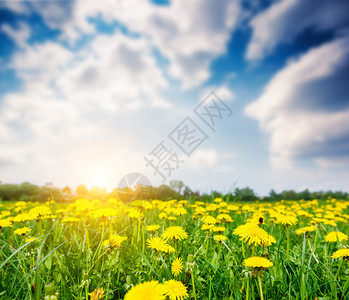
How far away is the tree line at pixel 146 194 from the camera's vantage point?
18.1ft

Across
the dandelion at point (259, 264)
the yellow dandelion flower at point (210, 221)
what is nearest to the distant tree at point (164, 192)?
the yellow dandelion flower at point (210, 221)

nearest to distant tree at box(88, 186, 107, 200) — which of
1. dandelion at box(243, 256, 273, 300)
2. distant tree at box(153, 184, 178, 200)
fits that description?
distant tree at box(153, 184, 178, 200)

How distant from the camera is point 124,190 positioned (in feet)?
19.6

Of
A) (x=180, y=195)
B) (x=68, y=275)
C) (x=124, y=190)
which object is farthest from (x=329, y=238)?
(x=124, y=190)

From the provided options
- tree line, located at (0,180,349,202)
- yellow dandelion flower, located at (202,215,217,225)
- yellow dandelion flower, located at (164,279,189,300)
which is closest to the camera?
yellow dandelion flower, located at (164,279,189,300)

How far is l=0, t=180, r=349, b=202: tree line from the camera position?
5531 millimetres

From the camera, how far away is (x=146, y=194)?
16.7 ft

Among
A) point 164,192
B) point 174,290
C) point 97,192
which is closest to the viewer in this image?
point 174,290

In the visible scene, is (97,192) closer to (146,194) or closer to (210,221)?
(146,194)

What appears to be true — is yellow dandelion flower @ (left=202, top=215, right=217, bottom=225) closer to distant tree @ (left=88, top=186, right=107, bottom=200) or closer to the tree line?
the tree line

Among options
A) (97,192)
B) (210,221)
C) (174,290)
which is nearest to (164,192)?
(97,192)

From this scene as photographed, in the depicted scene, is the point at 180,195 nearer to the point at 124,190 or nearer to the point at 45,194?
the point at 124,190

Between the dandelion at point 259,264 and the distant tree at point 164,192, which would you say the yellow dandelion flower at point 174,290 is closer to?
the dandelion at point 259,264

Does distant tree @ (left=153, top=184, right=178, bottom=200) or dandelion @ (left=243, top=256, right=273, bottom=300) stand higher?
distant tree @ (left=153, top=184, right=178, bottom=200)
